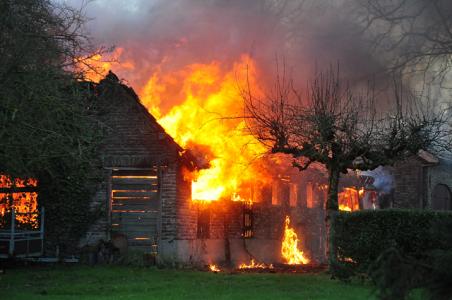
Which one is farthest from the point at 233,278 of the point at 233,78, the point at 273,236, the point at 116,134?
the point at 233,78

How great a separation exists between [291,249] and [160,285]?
10844 mm

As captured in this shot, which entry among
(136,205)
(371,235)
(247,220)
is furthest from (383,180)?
(371,235)

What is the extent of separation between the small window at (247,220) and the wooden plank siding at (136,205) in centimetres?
448

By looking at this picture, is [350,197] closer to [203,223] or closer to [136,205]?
[203,223]

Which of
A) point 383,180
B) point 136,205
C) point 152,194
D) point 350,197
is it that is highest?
point 383,180

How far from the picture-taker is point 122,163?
17703 millimetres

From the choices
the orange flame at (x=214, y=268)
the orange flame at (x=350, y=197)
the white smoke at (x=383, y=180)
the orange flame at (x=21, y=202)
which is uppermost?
the white smoke at (x=383, y=180)

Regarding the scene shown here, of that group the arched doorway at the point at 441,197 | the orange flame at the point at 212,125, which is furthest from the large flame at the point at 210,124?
the arched doorway at the point at 441,197

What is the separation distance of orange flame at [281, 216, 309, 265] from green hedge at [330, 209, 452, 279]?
27.6 ft

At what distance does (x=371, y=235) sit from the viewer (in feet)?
42.3

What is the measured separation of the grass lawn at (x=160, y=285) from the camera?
10.7 metres

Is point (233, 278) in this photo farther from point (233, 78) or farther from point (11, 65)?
point (233, 78)

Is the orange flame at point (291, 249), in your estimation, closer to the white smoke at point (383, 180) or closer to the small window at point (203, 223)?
the small window at point (203, 223)

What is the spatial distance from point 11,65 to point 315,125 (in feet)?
26.4
